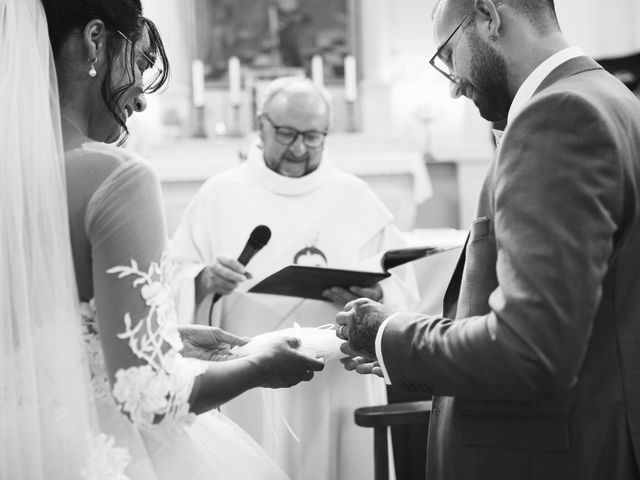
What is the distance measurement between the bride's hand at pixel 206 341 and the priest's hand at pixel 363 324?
0.42 metres

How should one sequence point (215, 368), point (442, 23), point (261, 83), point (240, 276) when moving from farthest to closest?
point (261, 83), point (240, 276), point (442, 23), point (215, 368)

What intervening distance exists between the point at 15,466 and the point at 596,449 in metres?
1.18

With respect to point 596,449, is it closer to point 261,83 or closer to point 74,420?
point 74,420

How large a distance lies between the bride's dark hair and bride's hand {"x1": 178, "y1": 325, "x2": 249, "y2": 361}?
63 centimetres

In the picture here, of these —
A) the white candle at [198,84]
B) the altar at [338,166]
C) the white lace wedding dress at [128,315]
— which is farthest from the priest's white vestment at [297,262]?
the white candle at [198,84]

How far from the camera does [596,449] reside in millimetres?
1613

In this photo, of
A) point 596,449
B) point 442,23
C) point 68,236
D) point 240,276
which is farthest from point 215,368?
point 240,276

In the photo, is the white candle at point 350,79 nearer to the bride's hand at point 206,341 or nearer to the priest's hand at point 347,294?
the priest's hand at point 347,294

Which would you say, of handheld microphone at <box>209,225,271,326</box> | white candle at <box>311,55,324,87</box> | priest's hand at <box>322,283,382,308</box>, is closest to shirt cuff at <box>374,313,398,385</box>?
handheld microphone at <box>209,225,271,326</box>

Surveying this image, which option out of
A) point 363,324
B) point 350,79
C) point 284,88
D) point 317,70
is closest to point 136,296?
point 363,324

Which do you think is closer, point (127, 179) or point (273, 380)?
point (127, 179)

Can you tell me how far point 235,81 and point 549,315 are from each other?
288 inches

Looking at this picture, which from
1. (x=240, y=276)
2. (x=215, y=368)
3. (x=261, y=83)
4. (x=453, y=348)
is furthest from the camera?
(x=261, y=83)

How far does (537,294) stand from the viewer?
57.4 inches
